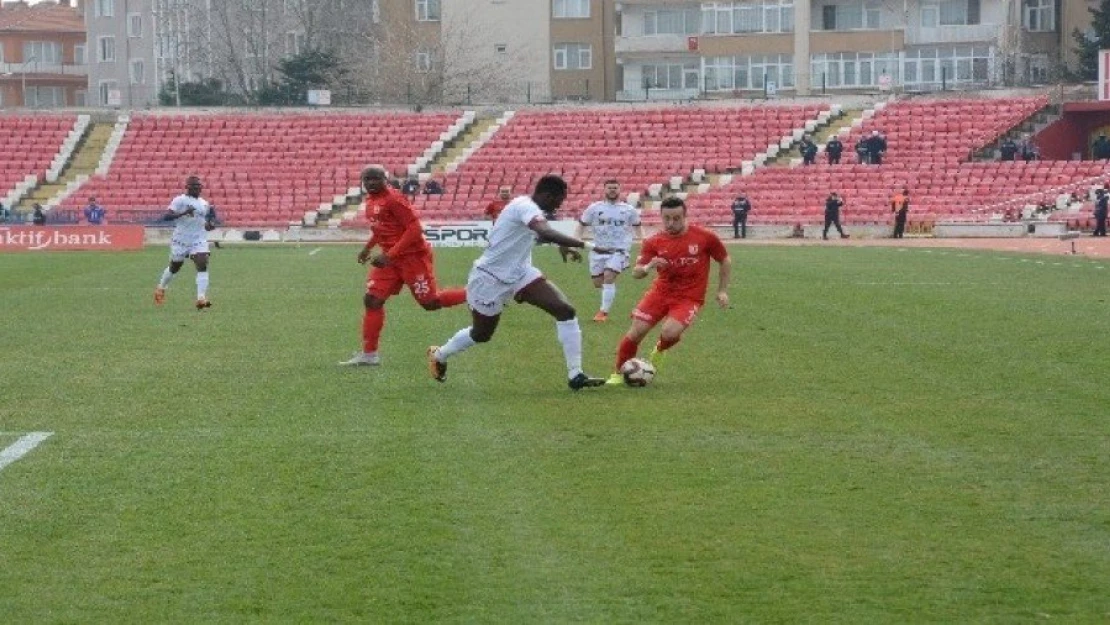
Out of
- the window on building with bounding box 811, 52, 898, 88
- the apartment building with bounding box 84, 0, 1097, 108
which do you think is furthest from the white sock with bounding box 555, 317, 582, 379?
the window on building with bounding box 811, 52, 898, 88

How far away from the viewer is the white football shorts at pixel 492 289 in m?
16.1

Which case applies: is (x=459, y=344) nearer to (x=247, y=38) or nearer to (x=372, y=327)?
(x=372, y=327)

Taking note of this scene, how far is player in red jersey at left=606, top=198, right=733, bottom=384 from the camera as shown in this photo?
674 inches

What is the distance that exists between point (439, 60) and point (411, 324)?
2916 inches

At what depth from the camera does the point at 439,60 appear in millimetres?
97438

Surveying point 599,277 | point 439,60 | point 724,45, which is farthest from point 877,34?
point 599,277

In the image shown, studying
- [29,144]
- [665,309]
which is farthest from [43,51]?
[665,309]

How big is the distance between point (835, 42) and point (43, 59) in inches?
2607

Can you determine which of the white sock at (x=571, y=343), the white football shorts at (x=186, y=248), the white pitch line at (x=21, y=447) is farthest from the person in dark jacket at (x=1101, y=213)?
the white pitch line at (x=21, y=447)

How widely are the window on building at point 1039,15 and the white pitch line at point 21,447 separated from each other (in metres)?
80.9

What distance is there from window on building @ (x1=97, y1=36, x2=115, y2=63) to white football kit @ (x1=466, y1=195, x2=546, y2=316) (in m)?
114

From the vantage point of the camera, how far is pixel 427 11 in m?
103

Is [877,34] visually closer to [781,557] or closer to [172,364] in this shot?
[172,364]

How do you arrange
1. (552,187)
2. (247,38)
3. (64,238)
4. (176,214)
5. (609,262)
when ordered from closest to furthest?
(552,187) < (609,262) < (176,214) < (64,238) < (247,38)
